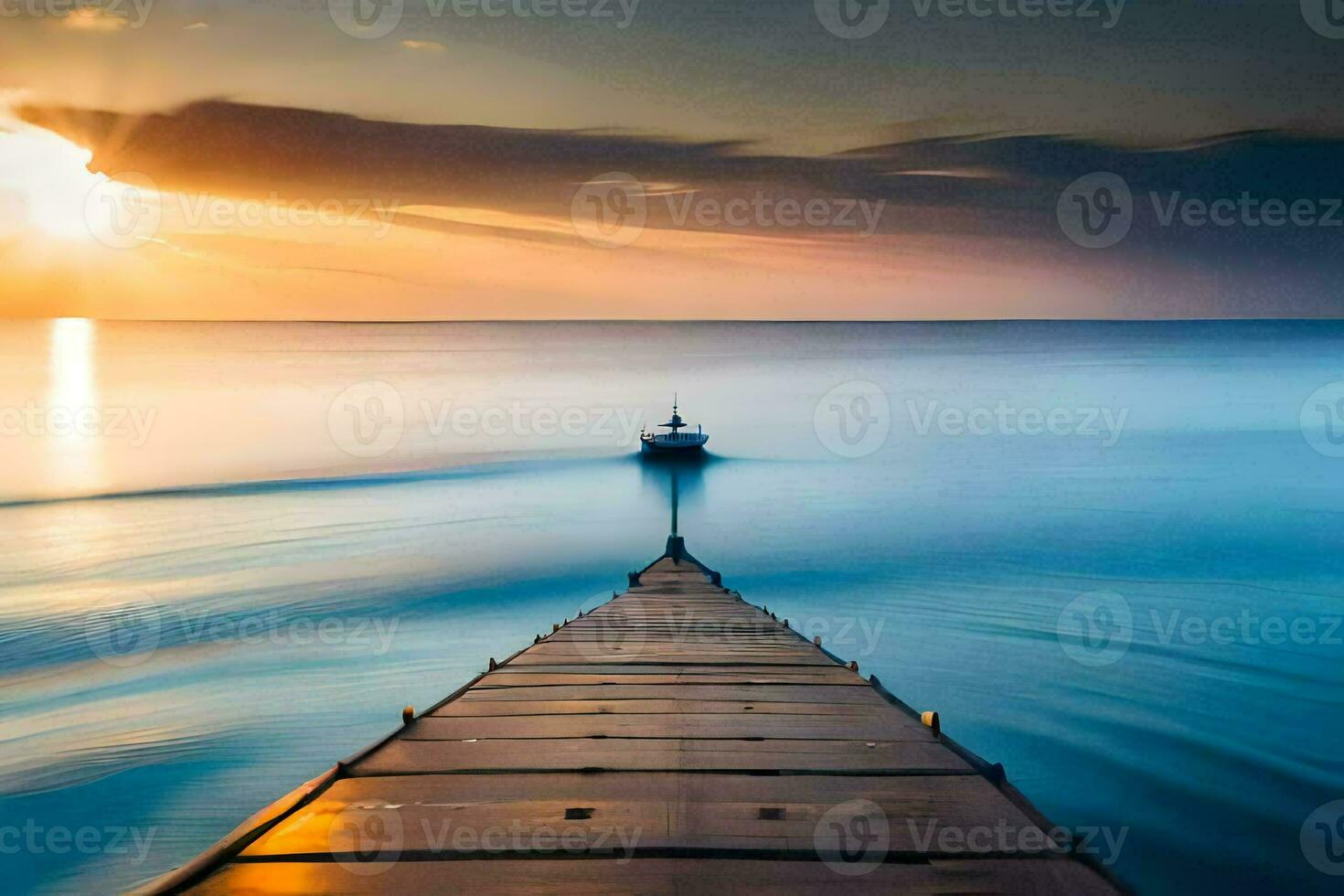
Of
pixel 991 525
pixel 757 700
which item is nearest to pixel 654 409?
pixel 991 525

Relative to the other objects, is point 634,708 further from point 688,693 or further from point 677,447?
point 677,447

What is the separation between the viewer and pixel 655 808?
512 cm

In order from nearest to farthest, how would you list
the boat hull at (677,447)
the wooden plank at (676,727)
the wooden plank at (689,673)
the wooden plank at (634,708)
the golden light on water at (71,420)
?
the wooden plank at (676,727), the wooden plank at (634,708), the wooden plank at (689,673), the golden light on water at (71,420), the boat hull at (677,447)

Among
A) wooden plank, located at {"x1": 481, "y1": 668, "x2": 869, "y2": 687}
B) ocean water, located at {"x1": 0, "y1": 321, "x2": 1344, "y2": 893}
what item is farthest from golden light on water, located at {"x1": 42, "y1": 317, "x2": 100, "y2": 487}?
wooden plank, located at {"x1": 481, "y1": 668, "x2": 869, "y2": 687}

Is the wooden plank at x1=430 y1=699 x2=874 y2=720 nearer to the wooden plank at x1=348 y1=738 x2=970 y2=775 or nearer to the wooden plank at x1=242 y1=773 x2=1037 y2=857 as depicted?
the wooden plank at x1=348 y1=738 x2=970 y2=775

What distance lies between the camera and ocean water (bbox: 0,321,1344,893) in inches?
500

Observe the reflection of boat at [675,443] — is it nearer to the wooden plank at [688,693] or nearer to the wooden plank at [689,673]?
the wooden plank at [689,673]

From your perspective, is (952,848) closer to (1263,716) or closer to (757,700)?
(757,700)

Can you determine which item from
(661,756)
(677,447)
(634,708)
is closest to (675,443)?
(677,447)

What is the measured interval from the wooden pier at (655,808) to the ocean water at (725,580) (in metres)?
6.64

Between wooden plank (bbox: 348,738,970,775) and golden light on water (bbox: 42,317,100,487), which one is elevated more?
golden light on water (bbox: 42,317,100,487)

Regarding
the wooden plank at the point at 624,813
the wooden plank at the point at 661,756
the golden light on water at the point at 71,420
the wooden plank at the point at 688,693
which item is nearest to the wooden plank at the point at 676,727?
the wooden plank at the point at 661,756

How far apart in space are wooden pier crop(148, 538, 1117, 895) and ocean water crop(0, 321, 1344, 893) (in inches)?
261

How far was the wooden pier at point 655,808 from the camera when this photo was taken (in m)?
4.31
